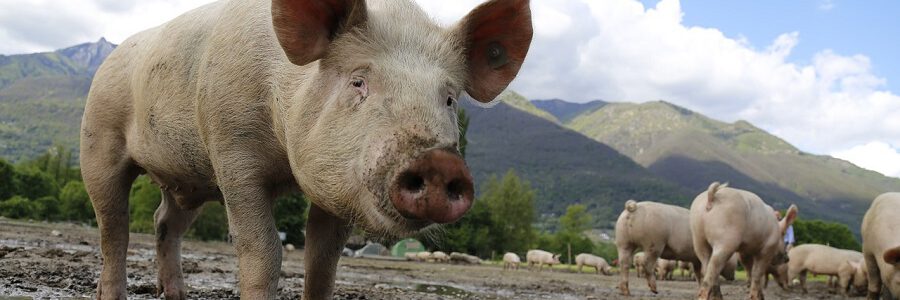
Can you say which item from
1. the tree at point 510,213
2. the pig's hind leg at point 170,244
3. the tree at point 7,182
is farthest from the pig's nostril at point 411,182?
the tree at point 7,182

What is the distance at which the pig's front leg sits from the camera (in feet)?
13.3

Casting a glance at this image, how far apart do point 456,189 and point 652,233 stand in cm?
1338

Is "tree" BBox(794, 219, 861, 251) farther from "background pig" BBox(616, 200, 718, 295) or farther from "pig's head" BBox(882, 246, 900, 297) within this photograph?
"pig's head" BBox(882, 246, 900, 297)

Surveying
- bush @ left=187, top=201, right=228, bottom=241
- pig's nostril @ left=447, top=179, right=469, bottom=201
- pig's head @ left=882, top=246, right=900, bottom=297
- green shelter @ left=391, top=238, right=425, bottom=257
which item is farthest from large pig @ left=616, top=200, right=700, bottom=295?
green shelter @ left=391, top=238, right=425, bottom=257

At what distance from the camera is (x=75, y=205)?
66.2m

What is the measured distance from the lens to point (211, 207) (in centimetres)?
4675

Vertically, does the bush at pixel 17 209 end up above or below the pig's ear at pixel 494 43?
above

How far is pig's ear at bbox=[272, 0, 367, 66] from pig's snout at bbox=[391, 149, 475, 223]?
0.93 m

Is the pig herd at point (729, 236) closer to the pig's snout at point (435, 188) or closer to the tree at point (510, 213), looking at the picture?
the pig's snout at point (435, 188)

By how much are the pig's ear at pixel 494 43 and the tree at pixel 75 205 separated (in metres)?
70.3

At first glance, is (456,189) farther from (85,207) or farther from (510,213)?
(85,207)

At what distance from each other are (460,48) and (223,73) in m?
1.26

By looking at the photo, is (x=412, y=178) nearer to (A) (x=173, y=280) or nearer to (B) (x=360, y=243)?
(A) (x=173, y=280)

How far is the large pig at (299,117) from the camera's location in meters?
2.72
